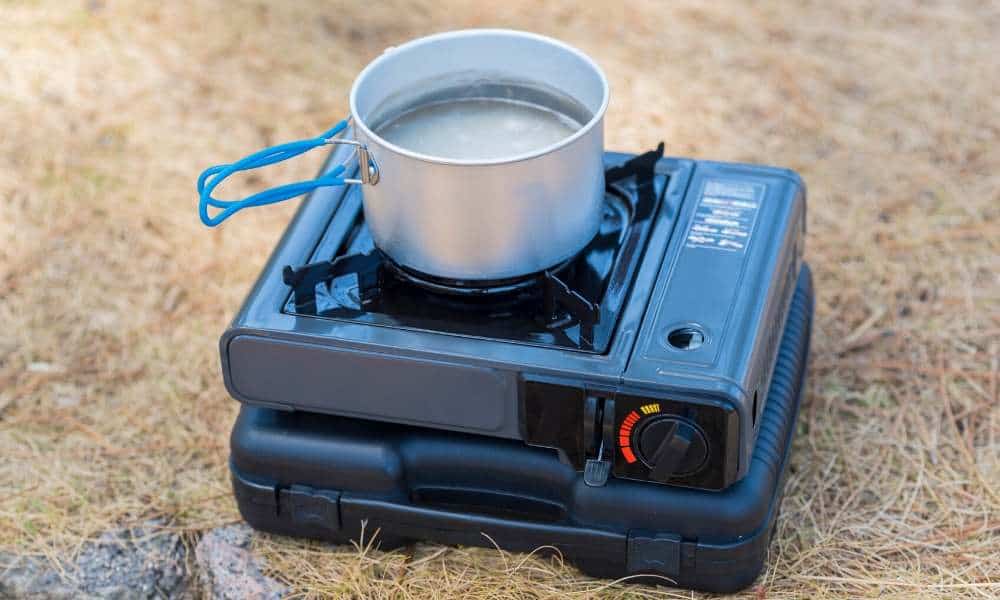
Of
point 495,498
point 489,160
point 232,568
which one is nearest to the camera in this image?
point 489,160

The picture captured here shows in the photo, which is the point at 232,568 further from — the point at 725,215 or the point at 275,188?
the point at 725,215

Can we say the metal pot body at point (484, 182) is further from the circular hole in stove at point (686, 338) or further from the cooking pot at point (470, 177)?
the circular hole in stove at point (686, 338)

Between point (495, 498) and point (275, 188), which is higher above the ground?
point (275, 188)

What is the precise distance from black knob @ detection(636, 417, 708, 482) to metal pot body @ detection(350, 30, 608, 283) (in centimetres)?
26

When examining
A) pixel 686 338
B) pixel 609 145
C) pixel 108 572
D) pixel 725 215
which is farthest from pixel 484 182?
pixel 609 145

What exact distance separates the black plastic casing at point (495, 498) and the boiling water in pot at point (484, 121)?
390mm

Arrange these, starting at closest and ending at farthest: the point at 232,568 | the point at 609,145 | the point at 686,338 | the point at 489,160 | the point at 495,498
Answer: the point at 489,160 < the point at 686,338 < the point at 495,498 < the point at 232,568 < the point at 609,145

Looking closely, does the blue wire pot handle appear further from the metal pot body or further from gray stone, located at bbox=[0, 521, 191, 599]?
gray stone, located at bbox=[0, 521, 191, 599]

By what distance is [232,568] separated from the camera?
68.7 inches

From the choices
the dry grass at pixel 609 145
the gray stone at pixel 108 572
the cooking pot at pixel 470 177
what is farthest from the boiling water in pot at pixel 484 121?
the gray stone at pixel 108 572

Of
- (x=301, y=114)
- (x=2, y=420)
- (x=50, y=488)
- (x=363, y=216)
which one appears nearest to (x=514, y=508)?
(x=363, y=216)

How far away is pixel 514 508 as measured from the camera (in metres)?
1.64

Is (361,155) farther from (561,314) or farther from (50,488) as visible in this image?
(50,488)

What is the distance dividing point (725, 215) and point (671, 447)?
420mm
